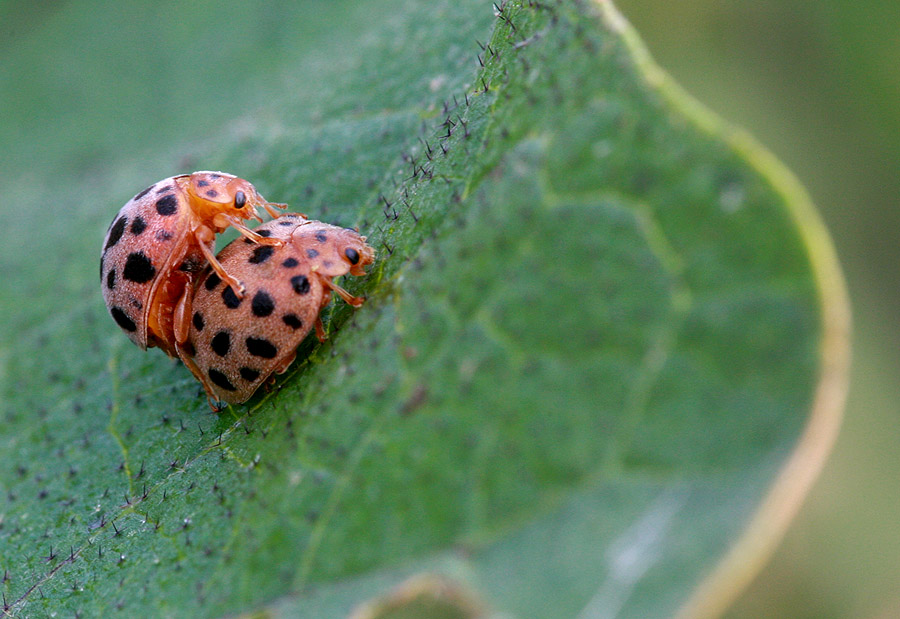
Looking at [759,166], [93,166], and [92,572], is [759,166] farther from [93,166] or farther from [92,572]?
[93,166]

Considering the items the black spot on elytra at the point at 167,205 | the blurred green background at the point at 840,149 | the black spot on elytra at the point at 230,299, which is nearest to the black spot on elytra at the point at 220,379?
the black spot on elytra at the point at 230,299

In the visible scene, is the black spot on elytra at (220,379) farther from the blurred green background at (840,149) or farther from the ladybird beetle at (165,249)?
the blurred green background at (840,149)

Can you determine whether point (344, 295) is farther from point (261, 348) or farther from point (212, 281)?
point (212, 281)

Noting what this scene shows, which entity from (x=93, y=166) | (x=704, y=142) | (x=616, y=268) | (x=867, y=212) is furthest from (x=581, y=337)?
(x=93, y=166)

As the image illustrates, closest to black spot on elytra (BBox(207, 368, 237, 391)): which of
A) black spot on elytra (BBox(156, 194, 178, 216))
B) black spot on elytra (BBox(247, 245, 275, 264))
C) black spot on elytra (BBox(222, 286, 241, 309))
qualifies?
black spot on elytra (BBox(222, 286, 241, 309))

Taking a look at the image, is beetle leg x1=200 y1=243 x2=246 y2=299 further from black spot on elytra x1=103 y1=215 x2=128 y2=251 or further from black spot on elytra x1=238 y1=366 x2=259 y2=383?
black spot on elytra x1=103 y1=215 x2=128 y2=251

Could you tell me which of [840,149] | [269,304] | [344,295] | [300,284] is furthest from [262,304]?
[840,149]
